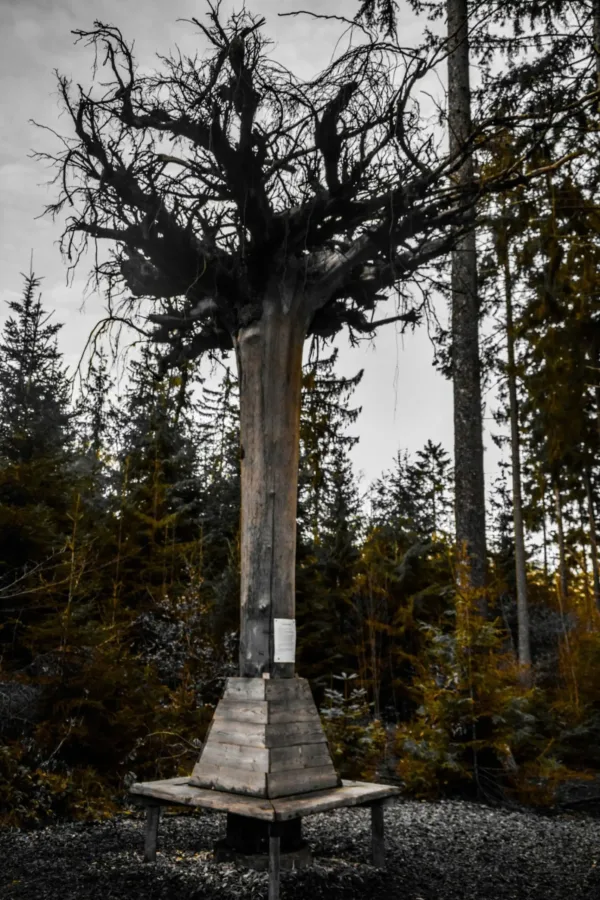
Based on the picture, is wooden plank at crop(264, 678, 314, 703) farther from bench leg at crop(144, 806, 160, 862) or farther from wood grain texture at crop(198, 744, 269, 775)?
bench leg at crop(144, 806, 160, 862)

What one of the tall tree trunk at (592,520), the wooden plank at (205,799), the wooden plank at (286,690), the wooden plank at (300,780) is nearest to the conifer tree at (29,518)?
the wooden plank at (205,799)

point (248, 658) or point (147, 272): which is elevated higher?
point (147, 272)

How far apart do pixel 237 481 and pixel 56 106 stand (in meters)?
10.5

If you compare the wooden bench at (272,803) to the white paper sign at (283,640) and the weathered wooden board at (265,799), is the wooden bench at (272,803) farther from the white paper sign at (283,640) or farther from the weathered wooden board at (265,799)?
the white paper sign at (283,640)

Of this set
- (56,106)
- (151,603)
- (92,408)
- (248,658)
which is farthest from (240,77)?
(151,603)

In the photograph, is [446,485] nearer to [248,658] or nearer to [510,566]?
[510,566]

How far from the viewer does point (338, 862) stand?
188 inches

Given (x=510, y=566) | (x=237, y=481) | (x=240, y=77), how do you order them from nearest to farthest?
(x=240, y=77), (x=237, y=481), (x=510, y=566)

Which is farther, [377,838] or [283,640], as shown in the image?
[377,838]

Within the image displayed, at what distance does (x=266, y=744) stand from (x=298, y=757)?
289mm

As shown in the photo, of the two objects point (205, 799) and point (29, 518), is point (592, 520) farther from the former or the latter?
point (205, 799)

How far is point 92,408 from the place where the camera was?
5.57 meters

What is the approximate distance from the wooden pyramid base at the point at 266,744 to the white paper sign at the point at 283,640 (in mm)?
139

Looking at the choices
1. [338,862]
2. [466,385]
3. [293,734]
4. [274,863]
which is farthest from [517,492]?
[274,863]
